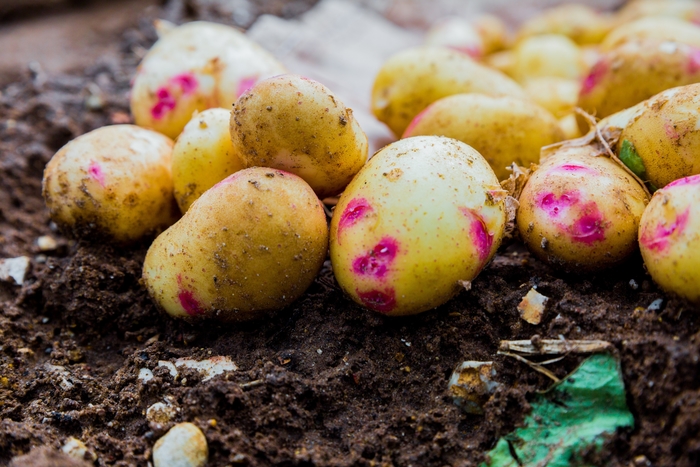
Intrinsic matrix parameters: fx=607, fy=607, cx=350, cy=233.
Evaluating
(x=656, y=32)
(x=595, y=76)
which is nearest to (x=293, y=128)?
(x=595, y=76)

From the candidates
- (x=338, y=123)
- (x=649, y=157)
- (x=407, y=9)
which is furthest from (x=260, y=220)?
(x=407, y=9)

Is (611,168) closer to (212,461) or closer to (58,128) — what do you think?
(212,461)

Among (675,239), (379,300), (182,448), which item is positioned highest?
(675,239)

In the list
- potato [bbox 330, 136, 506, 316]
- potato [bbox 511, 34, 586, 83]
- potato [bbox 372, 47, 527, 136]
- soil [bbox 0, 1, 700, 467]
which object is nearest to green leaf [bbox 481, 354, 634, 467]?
soil [bbox 0, 1, 700, 467]

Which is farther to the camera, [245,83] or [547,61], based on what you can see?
[547,61]

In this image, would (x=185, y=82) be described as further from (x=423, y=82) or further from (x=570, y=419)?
(x=570, y=419)

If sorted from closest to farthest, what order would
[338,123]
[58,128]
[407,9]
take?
[338,123], [58,128], [407,9]
